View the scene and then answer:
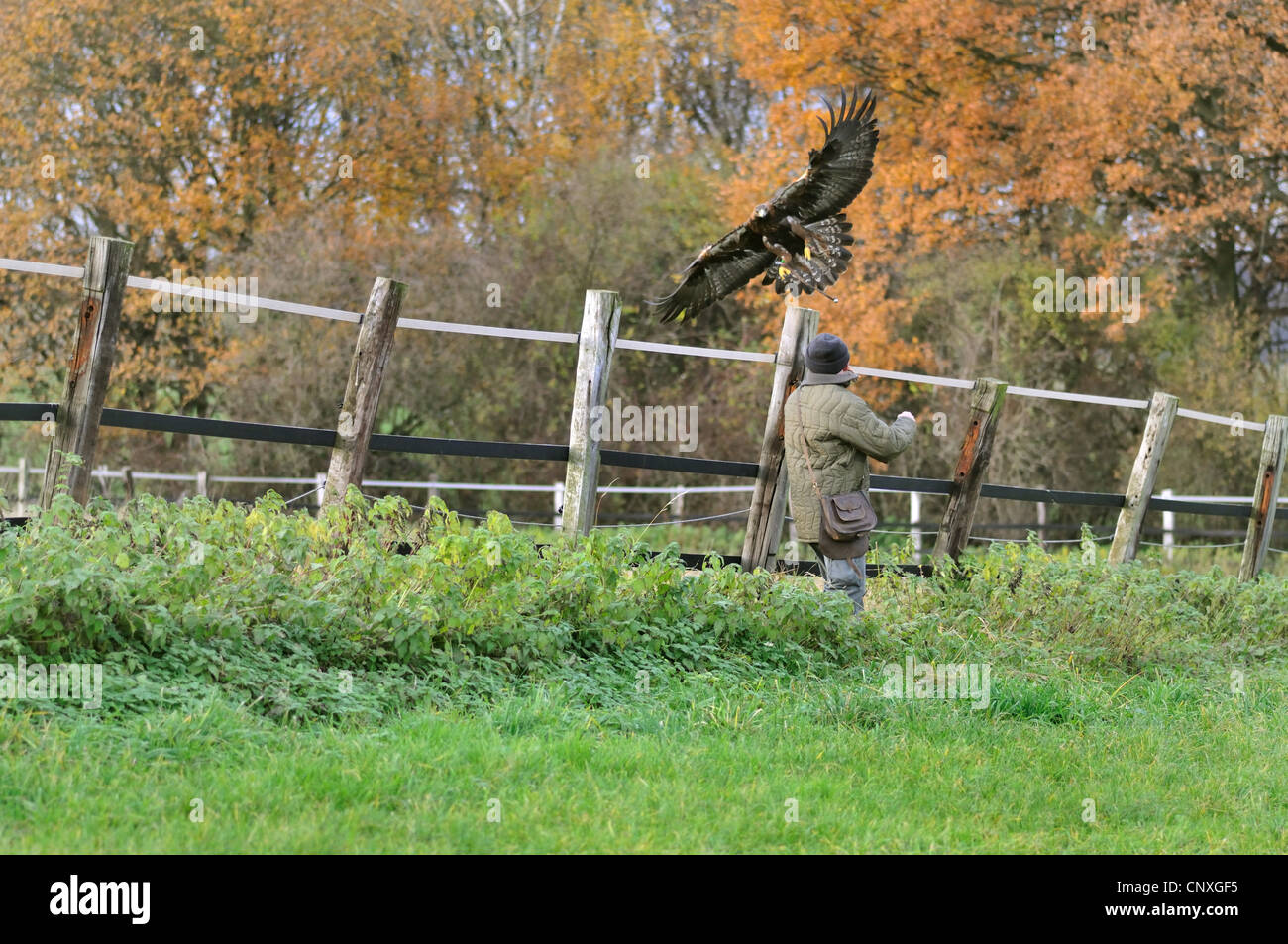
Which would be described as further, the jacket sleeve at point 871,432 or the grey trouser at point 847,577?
the grey trouser at point 847,577

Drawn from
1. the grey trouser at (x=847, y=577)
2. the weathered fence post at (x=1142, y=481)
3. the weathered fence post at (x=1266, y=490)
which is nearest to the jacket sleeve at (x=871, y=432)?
the grey trouser at (x=847, y=577)

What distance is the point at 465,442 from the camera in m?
6.74

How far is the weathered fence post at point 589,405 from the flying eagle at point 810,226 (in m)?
1.03

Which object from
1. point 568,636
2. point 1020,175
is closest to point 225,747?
point 568,636

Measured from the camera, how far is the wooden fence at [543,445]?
→ 19.3ft

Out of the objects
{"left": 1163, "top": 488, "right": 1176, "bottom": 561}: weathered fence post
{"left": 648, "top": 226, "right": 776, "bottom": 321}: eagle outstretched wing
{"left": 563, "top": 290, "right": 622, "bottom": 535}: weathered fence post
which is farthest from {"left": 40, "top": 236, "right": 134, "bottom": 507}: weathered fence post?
{"left": 1163, "top": 488, "right": 1176, "bottom": 561}: weathered fence post

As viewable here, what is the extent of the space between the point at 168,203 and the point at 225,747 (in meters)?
15.0

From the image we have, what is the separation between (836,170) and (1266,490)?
4936 millimetres

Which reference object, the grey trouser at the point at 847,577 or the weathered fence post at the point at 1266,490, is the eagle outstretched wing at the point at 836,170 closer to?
the grey trouser at the point at 847,577

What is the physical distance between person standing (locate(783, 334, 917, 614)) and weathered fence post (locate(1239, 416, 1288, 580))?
480cm

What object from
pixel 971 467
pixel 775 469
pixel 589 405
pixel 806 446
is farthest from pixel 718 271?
pixel 971 467

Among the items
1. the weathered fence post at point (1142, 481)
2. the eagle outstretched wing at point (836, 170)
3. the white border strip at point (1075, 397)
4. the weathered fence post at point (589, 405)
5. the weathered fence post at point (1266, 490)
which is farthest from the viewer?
the weathered fence post at point (1266, 490)

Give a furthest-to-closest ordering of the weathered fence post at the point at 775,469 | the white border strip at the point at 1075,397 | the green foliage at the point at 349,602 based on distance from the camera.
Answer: the white border strip at the point at 1075,397 → the weathered fence post at the point at 775,469 → the green foliage at the point at 349,602

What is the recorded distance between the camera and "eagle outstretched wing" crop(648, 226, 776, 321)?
7.81m
